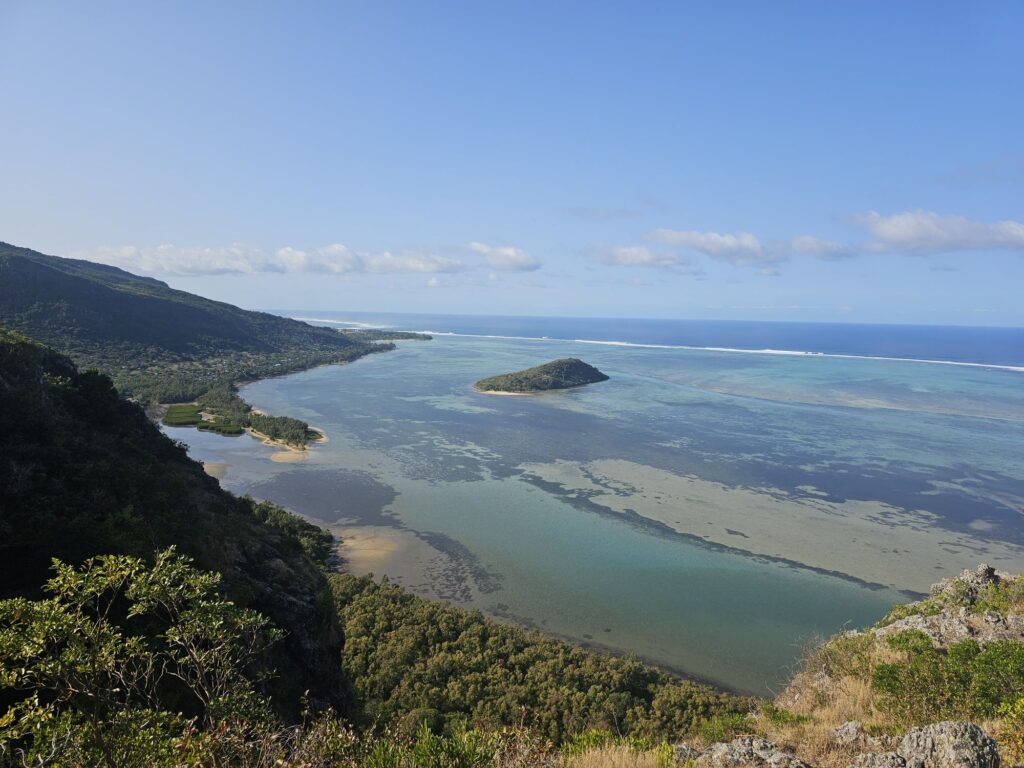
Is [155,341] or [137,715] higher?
[155,341]

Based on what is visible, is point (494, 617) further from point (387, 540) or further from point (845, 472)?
point (845, 472)

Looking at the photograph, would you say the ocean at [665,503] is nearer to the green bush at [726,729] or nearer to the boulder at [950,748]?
the green bush at [726,729]

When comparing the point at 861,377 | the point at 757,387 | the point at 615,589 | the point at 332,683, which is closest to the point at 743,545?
the point at 615,589

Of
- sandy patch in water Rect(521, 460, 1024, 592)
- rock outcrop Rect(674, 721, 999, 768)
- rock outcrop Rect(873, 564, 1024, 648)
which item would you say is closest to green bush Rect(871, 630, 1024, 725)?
rock outcrop Rect(873, 564, 1024, 648)

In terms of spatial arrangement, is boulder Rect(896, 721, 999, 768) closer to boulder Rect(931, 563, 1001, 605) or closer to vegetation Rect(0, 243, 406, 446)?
boulder Rect(931, 563, 1001, 605)

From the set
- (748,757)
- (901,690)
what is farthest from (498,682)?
(901,690)

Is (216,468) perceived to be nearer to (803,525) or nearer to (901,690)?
(803,525)
